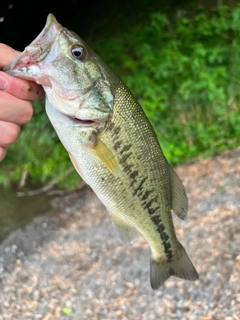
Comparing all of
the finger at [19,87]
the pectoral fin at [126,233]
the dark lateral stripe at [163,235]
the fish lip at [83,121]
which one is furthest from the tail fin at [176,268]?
the finger at [19,87]

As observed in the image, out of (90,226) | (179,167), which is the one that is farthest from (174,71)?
(90,226)

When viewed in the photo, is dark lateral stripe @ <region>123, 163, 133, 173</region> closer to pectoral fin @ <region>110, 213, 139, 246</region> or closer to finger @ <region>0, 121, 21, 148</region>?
pectoral fin @ <region>110, 213, 139, 246</region>

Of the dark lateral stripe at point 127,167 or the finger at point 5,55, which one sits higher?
the finger at point 5,55

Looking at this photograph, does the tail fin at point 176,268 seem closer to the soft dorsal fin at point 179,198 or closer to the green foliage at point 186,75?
the soft dorsal fin at point 179,198

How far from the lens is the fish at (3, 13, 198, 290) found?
4.99 ft

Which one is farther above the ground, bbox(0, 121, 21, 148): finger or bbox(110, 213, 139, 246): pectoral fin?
bbox(0, 121, 21, 148): finger

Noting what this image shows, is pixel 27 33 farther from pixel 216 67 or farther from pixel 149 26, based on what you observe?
pixel 216 67

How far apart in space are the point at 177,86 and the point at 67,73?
11.5 feet

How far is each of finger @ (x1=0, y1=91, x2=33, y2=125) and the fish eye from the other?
29cm

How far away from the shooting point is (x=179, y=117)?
4.92 m

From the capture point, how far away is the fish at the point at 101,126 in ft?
4.99

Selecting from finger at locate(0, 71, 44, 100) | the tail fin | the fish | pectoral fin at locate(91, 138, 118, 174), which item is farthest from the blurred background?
finger at locate(0, 71, 44, 100)

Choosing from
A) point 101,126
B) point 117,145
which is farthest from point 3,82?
point 117,145

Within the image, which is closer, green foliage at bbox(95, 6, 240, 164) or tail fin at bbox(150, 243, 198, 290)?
tail fin at bbox(150, 243, 198, 290)
